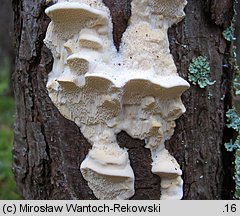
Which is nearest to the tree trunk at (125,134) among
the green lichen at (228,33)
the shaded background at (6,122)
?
the green lichen at (228,33)

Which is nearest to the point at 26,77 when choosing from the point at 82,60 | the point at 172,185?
the point at 82,60

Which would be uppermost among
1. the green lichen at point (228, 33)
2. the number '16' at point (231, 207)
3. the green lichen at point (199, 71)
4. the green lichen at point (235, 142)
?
the green lichen at point (228, 33)

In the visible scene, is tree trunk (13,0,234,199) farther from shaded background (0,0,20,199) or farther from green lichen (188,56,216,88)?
shaded background (0,0,20,199)

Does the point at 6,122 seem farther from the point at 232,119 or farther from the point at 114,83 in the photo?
the point at 114,83

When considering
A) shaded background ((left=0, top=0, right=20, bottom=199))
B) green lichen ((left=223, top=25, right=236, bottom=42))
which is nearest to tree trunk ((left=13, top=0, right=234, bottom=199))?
green lichen ((left=223, top=25, right=236, bottom=42))

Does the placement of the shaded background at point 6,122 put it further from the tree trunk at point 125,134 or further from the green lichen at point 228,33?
the green lichen at point 228,33

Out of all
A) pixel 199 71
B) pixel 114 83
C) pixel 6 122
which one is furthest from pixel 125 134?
pixel 6 122
